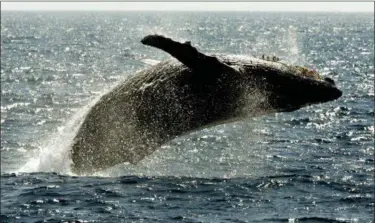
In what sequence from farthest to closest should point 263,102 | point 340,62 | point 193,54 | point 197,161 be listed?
point 340,62
point 197,161
point 263,102
point 193,54

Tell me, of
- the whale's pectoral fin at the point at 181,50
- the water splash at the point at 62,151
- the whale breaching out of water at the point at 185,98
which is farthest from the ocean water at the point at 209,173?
the whale breaching out of water at the point at 185,98

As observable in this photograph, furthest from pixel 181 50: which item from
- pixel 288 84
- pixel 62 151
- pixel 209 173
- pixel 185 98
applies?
pixel 209 173

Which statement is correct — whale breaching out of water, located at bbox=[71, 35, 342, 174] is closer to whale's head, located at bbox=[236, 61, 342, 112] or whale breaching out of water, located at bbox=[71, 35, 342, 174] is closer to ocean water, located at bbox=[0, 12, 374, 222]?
whale's head, located at bbox=[236, 61, 342, 112]

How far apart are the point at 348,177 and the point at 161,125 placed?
9271 millimetres

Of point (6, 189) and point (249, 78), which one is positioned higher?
point (249, 78)

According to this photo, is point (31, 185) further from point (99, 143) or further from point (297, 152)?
point (297, 152)

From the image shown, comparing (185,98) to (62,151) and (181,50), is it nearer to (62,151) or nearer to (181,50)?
(181,50)

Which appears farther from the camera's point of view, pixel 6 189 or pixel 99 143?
pixel 6 189

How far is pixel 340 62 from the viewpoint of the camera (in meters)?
84.1

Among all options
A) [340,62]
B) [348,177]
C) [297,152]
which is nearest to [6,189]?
[348,177]

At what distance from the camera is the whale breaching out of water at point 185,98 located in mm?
15156

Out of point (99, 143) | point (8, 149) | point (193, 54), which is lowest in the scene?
point (8, 149)

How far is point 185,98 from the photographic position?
15.5 m

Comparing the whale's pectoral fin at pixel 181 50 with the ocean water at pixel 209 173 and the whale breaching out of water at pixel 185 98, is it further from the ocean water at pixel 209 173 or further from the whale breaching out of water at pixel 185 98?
the ocean water at pixel 209 173
